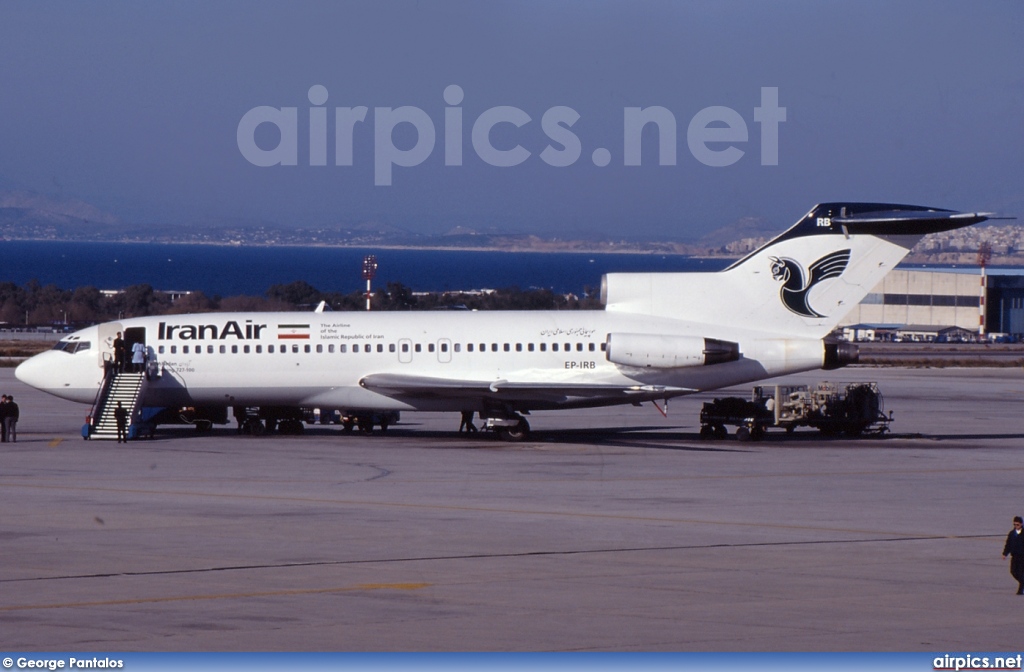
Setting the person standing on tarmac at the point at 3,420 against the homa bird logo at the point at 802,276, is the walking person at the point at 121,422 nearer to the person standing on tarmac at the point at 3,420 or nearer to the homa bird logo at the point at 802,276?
the person standing on tarmac at the point at 3,420

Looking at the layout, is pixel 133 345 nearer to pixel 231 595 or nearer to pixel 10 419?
pixel 10 419

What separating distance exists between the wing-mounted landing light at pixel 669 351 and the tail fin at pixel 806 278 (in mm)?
1415

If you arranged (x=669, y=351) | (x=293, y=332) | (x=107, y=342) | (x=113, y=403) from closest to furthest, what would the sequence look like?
1. (x=669, y=351)
2. (x=113, y=403)
3. (x=293, y=332)
4. (x=107, y=342)

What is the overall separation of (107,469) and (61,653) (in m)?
16.6

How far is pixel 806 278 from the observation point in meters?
36.4

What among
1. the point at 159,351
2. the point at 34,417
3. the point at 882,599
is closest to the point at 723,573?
the point at 882,599

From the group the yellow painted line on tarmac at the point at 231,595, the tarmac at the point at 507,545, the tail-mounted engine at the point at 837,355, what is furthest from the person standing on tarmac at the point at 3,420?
the tail-mounted engine at the point at 837,355

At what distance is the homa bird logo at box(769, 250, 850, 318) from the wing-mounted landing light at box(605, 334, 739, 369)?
2582 millimetres

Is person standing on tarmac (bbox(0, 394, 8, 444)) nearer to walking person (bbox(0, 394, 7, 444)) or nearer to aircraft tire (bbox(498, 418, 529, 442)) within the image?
walking person (bbox(0, 394, 7, 444))

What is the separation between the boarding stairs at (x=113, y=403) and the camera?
116ft

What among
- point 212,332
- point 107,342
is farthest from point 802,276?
point 107,342

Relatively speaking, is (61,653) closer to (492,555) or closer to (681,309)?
(492,555)

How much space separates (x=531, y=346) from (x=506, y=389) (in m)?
1.76

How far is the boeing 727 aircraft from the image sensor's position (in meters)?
35.7
